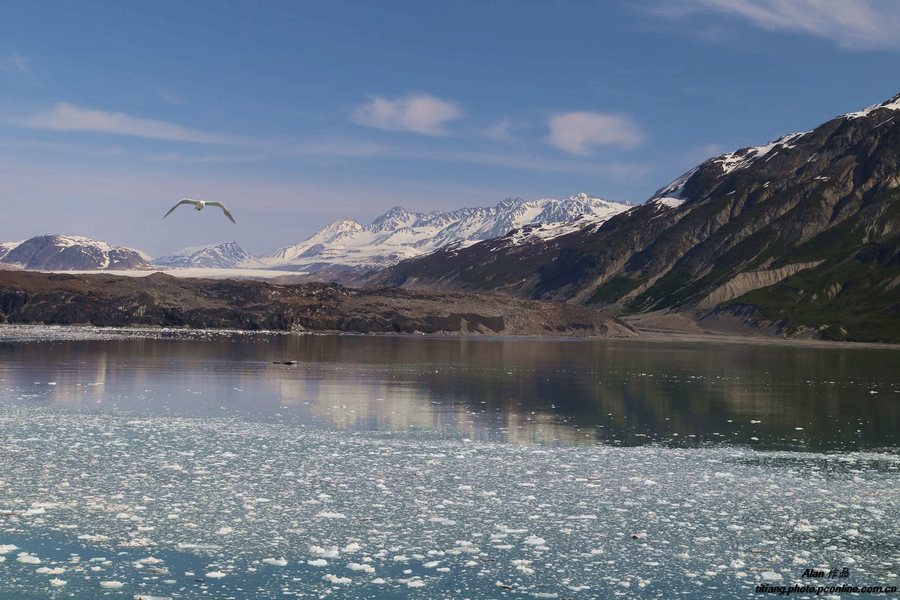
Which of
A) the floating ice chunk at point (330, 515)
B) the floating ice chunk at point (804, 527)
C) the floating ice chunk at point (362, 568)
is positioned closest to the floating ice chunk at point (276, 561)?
the floating ice chunk at point (362, 568)

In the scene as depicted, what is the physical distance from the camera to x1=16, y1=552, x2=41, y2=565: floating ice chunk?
14.9 meters

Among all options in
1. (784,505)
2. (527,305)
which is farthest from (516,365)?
(527,305)

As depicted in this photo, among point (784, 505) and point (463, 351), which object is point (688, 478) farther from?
point (463, 351)

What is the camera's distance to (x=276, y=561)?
1534 cm

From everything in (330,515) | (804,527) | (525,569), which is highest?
(330,515)

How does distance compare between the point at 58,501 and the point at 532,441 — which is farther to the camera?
the point at 532,441

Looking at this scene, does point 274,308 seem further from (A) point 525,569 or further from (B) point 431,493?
(A) point 525,569

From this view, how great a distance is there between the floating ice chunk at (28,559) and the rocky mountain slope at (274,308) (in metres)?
133

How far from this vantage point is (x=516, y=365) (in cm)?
7012

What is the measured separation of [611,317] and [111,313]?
93738mm

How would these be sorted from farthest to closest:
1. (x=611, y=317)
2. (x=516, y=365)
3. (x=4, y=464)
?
(x=611, y=317), (x=516, y=365), (x=4, y=464)

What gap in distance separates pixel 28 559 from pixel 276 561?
453cm

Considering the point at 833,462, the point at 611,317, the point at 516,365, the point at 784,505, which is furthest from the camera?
the point at 611,317

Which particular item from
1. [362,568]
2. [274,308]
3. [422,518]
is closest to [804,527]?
[422,518]
